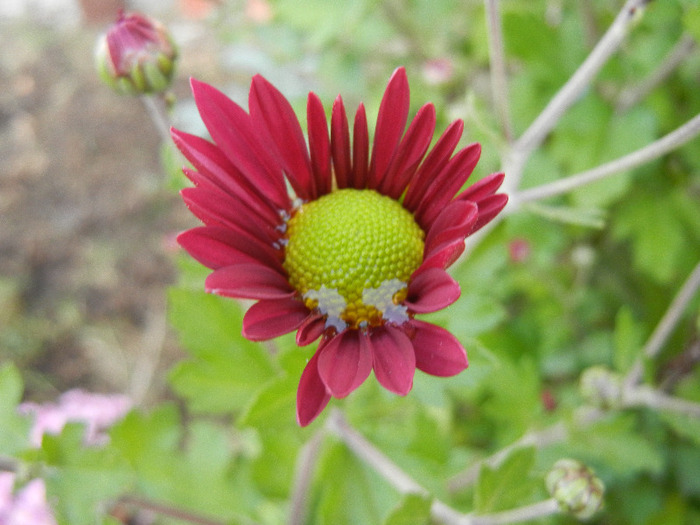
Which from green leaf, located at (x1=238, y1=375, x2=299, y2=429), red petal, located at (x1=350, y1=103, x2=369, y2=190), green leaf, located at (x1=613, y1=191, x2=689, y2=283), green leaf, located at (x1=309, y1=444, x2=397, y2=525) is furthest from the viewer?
green leaf, located at (x1=613, y1=191, x2=689, y2=283)

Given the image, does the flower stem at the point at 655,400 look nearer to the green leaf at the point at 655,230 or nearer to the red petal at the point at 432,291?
the green leaf at the point at 655,230

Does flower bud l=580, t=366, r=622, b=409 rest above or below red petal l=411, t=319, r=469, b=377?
below

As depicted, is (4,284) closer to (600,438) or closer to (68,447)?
(68,447)

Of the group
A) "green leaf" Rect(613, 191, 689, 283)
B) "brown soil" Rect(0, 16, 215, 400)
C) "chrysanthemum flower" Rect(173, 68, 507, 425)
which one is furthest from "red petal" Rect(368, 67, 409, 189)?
"brown soil" Rect(0, 16, 215, 400)

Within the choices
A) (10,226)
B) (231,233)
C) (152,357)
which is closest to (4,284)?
(10,226)

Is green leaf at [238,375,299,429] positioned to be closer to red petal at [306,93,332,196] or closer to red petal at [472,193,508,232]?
red petal at [306,93,332,196]

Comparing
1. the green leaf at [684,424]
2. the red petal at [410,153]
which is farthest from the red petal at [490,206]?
the green leaf at [684,424]

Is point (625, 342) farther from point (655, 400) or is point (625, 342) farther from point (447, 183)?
point (447, 183)
